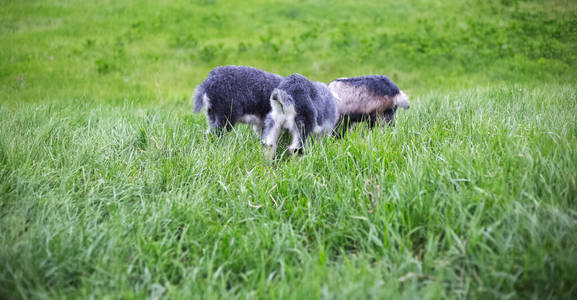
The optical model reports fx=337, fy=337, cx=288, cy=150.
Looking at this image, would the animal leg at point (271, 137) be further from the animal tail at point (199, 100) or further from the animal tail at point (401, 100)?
the animal tail at point (401, 100)

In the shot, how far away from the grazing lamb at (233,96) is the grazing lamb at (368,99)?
2.85 ft

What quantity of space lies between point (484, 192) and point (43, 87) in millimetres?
7247

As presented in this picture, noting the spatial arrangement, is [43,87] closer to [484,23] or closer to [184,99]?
[184,99]

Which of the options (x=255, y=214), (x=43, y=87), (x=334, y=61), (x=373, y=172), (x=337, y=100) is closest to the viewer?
(x=255, y=214)

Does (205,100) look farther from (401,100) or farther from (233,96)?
(401,100)

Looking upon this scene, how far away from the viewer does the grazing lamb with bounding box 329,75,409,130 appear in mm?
3855

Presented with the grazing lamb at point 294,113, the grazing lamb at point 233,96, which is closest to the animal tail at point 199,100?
the grazing lamb at point 233,96

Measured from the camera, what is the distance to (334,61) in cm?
819

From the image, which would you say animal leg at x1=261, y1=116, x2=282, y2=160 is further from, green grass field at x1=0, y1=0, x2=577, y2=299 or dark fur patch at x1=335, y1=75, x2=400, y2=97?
dark fur patch at x1=335, y1=75, x2=400, y2=97

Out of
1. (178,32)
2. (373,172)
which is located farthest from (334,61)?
(373,172)

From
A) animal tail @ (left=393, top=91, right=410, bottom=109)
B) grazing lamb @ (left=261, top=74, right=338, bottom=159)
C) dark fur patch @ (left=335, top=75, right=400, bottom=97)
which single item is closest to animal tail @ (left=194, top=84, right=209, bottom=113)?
grazing lamb @ (left=261, top=74, right=338, bottom=159)

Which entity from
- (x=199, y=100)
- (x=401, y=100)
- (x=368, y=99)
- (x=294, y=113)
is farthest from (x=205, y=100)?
(x=401, y=100)

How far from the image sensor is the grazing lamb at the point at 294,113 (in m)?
2.97

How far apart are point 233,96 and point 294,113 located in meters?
0.77
